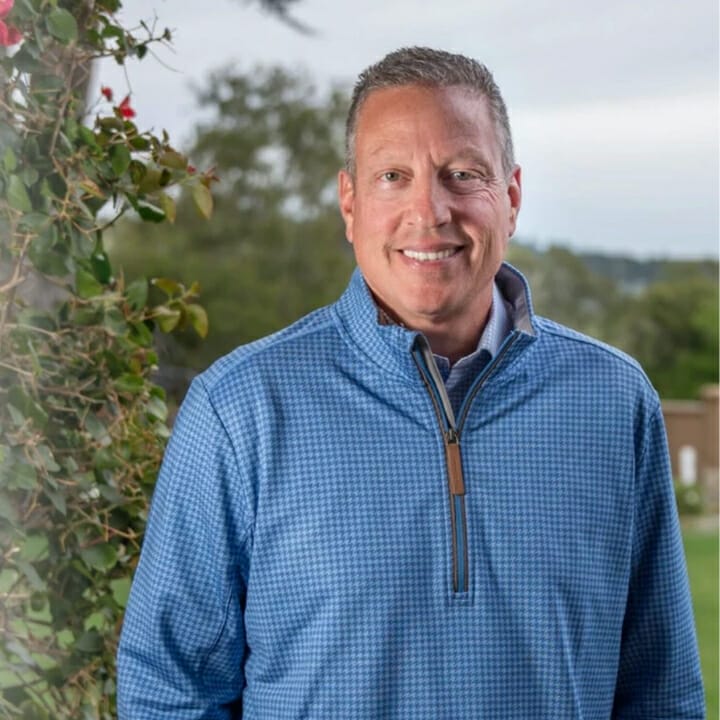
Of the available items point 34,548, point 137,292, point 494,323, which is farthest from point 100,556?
point 494,323

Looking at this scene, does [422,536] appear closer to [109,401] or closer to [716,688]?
[109,401]

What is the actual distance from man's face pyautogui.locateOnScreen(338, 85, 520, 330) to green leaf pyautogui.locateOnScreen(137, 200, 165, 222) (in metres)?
0.32

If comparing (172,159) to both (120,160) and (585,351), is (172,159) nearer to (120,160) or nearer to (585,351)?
(120,160)

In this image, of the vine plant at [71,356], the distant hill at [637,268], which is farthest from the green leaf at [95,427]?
the distant hill at [637,268]

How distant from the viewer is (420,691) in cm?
106

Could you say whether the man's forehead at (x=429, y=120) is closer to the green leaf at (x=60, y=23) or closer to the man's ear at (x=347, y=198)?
the man's ear at (x=347, y=198)

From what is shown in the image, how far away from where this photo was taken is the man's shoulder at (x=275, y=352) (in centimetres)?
113

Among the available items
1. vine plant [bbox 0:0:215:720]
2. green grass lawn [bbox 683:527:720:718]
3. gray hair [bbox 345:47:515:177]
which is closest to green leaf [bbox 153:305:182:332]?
vine plant [bbox 0:0:215:720]

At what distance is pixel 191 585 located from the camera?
3.61 ft

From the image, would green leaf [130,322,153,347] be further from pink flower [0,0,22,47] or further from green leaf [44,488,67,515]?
pink flower [0,0,22,47]

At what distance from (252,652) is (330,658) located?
0.09 m

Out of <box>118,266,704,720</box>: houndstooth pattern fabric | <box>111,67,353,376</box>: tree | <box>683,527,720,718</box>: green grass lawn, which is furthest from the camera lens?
<box>111,67,353,376</box>: tree

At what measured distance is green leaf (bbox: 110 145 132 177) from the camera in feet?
4.34

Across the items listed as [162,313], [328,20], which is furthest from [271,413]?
[328,20]
